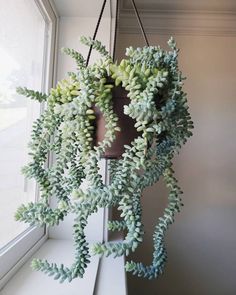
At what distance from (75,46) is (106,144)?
81 centimetres

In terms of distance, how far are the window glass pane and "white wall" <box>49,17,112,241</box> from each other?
0.43 feet

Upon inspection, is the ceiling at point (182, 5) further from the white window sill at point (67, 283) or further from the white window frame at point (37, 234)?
the white window sill at point (67, 283)

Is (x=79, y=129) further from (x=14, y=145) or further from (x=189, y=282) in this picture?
(x=189, y=282)

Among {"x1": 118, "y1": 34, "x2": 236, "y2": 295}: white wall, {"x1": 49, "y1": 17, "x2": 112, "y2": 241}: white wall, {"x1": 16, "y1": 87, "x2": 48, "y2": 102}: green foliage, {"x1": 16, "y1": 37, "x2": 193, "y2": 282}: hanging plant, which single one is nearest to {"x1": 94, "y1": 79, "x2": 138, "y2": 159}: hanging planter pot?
{"x1": 16, "y1": 37, "x2": 193, "y2": 282}: hanging plant

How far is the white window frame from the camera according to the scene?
74cm

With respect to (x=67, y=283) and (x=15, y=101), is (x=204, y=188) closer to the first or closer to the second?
(x=67, y=283)

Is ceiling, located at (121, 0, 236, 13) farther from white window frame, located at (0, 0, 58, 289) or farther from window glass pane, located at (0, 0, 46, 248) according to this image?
window glass pane, located at (0, 0, 46, 248)

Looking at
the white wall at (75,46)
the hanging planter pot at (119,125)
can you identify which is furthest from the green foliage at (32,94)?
the white wall at (75,46)

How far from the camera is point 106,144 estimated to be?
1.65 feet

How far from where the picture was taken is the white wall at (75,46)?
3.74 ft

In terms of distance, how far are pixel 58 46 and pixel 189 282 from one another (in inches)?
64.3

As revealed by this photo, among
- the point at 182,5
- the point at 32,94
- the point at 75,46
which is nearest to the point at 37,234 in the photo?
the point at 32,94

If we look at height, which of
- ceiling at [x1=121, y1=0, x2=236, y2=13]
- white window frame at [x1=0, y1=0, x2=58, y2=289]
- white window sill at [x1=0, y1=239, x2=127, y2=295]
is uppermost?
ceiling at [x1=121, y1=0, x2=236, y2=13]

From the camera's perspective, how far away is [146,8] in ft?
5.58
